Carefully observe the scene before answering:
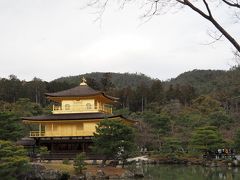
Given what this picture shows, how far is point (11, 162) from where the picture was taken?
63.4 feet

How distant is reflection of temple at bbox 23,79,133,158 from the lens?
1347 inches

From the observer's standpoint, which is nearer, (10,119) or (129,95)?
(10,119)

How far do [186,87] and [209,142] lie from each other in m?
42.7

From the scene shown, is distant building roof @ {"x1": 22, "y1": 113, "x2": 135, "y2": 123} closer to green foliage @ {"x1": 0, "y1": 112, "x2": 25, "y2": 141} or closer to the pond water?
green foliage @ {"x1": 0, "y1": 112, "x2": 25, "y2": 141}

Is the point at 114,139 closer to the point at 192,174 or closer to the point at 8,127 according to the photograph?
the point at 192,174

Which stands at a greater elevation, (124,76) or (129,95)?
(124,76)

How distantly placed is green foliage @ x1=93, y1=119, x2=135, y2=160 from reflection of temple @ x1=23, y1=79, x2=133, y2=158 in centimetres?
449

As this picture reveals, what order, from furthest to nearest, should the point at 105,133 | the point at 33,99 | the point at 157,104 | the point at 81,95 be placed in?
the point at 33,99, the point at 157,104, the point at 81,95, the point at 105,133

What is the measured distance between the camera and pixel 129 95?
7769 centimetres

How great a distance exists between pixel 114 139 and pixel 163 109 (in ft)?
109

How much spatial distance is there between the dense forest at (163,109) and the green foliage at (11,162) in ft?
29.2

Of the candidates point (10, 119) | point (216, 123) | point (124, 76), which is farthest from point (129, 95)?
point (124, 76)

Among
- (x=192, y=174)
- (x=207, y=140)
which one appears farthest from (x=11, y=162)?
(x=207, y=140)

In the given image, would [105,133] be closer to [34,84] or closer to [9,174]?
[9,174]
